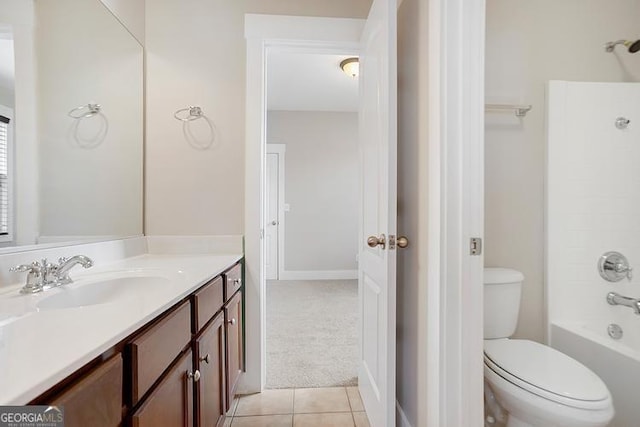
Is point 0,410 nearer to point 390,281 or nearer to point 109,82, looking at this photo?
point 390,281

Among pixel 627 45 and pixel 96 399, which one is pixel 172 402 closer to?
pixel 96 399

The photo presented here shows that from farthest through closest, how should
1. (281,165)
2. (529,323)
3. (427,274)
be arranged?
(281,165)
(529,323)
(427,274)

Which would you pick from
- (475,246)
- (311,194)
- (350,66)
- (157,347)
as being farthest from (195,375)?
(311,194)

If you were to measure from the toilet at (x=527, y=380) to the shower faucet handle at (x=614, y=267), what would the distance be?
0.59 m

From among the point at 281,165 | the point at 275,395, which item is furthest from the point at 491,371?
the point at 281,165

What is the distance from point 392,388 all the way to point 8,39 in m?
1.84

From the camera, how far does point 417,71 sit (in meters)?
1.20

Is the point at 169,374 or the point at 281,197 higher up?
the point at 281,197

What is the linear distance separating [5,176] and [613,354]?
2.50 metres

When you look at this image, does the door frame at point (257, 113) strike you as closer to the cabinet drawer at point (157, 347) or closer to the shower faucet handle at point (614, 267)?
the cabinet drawer at point (157, 347)

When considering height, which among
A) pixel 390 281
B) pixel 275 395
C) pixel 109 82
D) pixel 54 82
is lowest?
pixel 275 395

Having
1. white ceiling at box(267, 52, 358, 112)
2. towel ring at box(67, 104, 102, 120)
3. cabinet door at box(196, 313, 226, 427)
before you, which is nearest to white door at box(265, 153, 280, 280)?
white ceiling at box(267, 52, 358, 112)

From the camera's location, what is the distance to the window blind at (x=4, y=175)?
36.3 inches

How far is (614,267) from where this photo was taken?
63.1 inches
